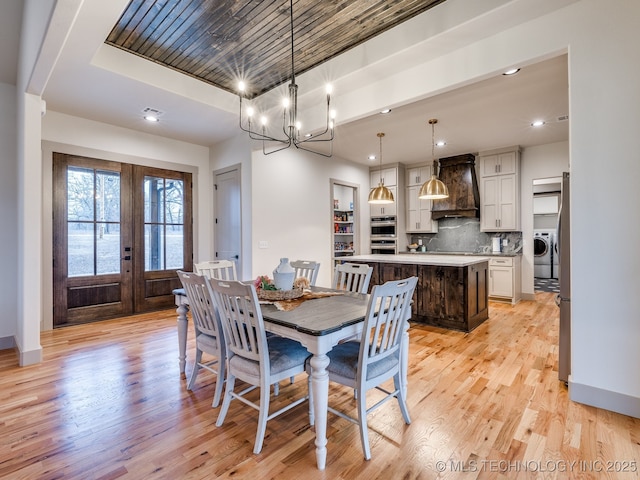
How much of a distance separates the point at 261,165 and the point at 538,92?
3683 millimetres

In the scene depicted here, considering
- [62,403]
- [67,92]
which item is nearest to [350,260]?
[62,403]

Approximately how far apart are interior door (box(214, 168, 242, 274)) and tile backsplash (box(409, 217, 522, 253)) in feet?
14.1

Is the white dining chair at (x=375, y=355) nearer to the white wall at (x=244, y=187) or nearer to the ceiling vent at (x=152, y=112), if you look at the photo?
the white wall at (x=244, y=187)

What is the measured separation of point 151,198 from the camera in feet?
16.5

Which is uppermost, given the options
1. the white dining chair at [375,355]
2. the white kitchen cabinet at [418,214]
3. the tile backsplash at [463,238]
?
the white kitchen cabinet at [418,214]

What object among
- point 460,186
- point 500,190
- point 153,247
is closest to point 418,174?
point 460,186

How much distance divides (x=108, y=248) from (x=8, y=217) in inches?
45.2

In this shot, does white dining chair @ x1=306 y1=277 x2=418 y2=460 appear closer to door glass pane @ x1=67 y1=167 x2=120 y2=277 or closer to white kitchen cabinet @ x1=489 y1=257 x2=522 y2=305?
door glass pane @ x1=67 y1=167 x2=120 y2=277

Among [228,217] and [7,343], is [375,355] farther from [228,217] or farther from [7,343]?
[7,343]

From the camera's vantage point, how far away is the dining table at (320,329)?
1.71 meters

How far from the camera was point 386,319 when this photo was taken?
6.09 ft

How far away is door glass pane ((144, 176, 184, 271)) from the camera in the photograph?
5.00m

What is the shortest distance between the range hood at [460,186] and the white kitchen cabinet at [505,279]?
1.11m

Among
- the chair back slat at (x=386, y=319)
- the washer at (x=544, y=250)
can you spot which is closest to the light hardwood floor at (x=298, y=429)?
the chair back slat at (x=386, y=319)
